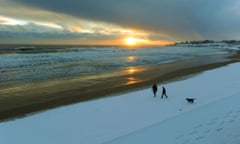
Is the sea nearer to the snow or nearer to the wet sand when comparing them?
the wet sand

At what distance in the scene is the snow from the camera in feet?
26.0

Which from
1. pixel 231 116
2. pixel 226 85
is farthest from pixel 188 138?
pixel 226 85

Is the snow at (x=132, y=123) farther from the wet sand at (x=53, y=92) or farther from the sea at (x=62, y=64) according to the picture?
the sea at (x=62, y=64)

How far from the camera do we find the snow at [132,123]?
7.93 metres

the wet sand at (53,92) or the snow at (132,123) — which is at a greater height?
the snow at (132,123)

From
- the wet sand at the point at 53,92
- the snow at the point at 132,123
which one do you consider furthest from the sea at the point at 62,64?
the snow at the point at 132,123

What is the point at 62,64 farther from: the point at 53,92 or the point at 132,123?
the point at 132,123

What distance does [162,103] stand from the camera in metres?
14.0

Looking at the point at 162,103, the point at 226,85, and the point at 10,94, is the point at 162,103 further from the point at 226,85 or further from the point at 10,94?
the point at 10,94

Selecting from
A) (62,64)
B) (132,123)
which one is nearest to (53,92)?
(132,123)

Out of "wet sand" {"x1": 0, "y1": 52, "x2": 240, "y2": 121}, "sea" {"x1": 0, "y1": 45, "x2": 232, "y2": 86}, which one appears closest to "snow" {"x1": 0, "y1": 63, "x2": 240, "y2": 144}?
"wet sand" {"x1": 0, "y1": 52, "x2": 240, "y2": 121}

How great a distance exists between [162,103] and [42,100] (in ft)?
24.7

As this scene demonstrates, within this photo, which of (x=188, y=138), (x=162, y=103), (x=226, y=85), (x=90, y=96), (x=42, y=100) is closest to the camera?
(x=188, y=138)

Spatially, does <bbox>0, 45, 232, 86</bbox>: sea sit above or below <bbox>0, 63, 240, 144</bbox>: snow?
below
